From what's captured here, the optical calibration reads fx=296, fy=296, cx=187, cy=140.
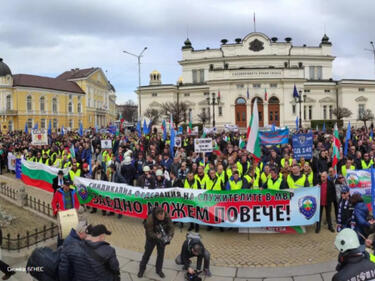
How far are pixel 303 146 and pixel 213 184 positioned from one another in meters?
4.30

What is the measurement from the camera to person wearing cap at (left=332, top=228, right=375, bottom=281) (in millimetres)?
2916

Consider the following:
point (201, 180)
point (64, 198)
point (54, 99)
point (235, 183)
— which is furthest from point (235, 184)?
point (54, 99)

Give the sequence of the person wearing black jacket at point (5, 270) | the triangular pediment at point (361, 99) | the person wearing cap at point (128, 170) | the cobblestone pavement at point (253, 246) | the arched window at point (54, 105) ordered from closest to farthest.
→ the person wearing black jacket at point (5, 270) < the cobblestone pavement at point (253, 246) < the person wearing cap at point (128, 170) < the triangular pediment at point (361, 99) < the arched window at point (54, 105)

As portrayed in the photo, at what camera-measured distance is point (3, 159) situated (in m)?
18.6

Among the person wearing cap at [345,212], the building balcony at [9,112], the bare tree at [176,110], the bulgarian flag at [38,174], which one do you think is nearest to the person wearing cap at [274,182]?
the person wearing cap at [345,212]

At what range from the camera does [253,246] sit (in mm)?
7246

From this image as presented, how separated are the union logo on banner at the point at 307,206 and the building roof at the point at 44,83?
59680mm

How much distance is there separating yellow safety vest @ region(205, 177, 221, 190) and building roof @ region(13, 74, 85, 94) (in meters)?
57.3

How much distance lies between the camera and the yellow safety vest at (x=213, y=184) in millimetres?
8688

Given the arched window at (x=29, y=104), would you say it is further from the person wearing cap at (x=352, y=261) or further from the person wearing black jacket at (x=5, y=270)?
the person wearing cap at (x=352, y=261)

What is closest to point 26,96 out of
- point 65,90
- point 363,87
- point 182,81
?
point 65,90

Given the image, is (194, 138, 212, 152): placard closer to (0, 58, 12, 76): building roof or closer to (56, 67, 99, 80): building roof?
(0, 58, 12, 76): building roof

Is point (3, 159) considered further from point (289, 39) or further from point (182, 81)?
point (289, 39)

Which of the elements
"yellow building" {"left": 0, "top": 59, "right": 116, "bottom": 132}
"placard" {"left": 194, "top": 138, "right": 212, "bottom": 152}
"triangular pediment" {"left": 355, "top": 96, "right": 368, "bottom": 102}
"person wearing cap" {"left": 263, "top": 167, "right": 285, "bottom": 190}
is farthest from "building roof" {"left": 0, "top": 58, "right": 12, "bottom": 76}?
"triangular pediment" {"left": 355, "top": 96, "right": 368, "bottom": 102}
